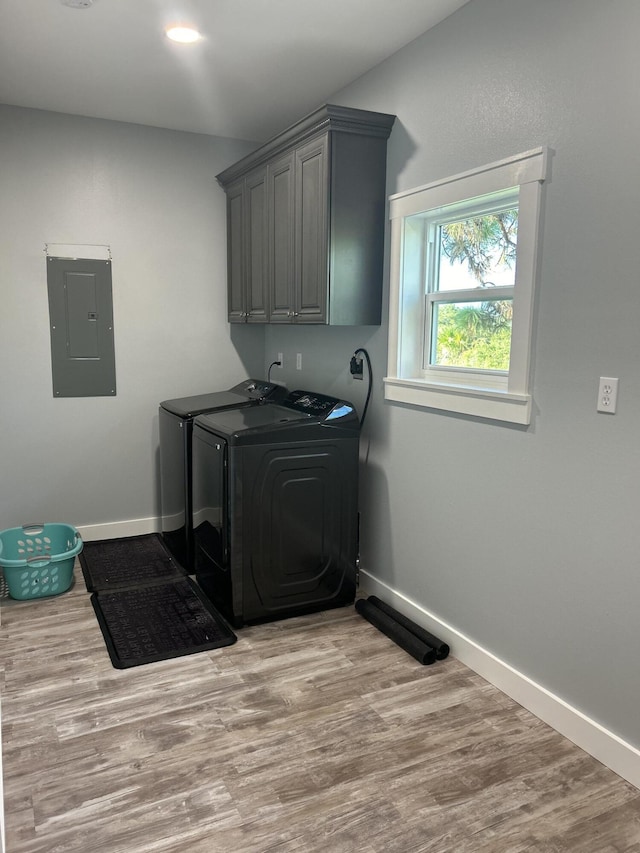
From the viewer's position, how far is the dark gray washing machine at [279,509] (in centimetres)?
295

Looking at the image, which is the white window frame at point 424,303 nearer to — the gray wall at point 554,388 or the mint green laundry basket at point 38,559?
the gray wall at point 554,388

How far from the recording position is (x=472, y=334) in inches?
109

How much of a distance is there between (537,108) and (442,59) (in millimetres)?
663

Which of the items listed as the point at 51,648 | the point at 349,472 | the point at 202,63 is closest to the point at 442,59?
the point at 202,63

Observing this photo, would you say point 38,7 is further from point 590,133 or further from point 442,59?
point 590,133

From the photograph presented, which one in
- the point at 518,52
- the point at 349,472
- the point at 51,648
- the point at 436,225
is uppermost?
the point at 518,52

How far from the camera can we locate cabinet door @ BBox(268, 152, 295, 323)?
10.8ft

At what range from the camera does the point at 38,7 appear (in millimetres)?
2543

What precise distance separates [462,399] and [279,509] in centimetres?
99

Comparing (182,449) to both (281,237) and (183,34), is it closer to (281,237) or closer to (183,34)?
(281,237)

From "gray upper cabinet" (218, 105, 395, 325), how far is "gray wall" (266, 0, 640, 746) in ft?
0.57

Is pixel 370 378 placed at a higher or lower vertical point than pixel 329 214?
lower

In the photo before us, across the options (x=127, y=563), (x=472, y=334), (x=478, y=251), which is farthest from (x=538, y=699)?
(x=127, y=563)

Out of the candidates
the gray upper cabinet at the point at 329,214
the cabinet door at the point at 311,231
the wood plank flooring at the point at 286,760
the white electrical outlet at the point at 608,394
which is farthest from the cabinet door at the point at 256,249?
the white electrical outlet at the point at 608,394
